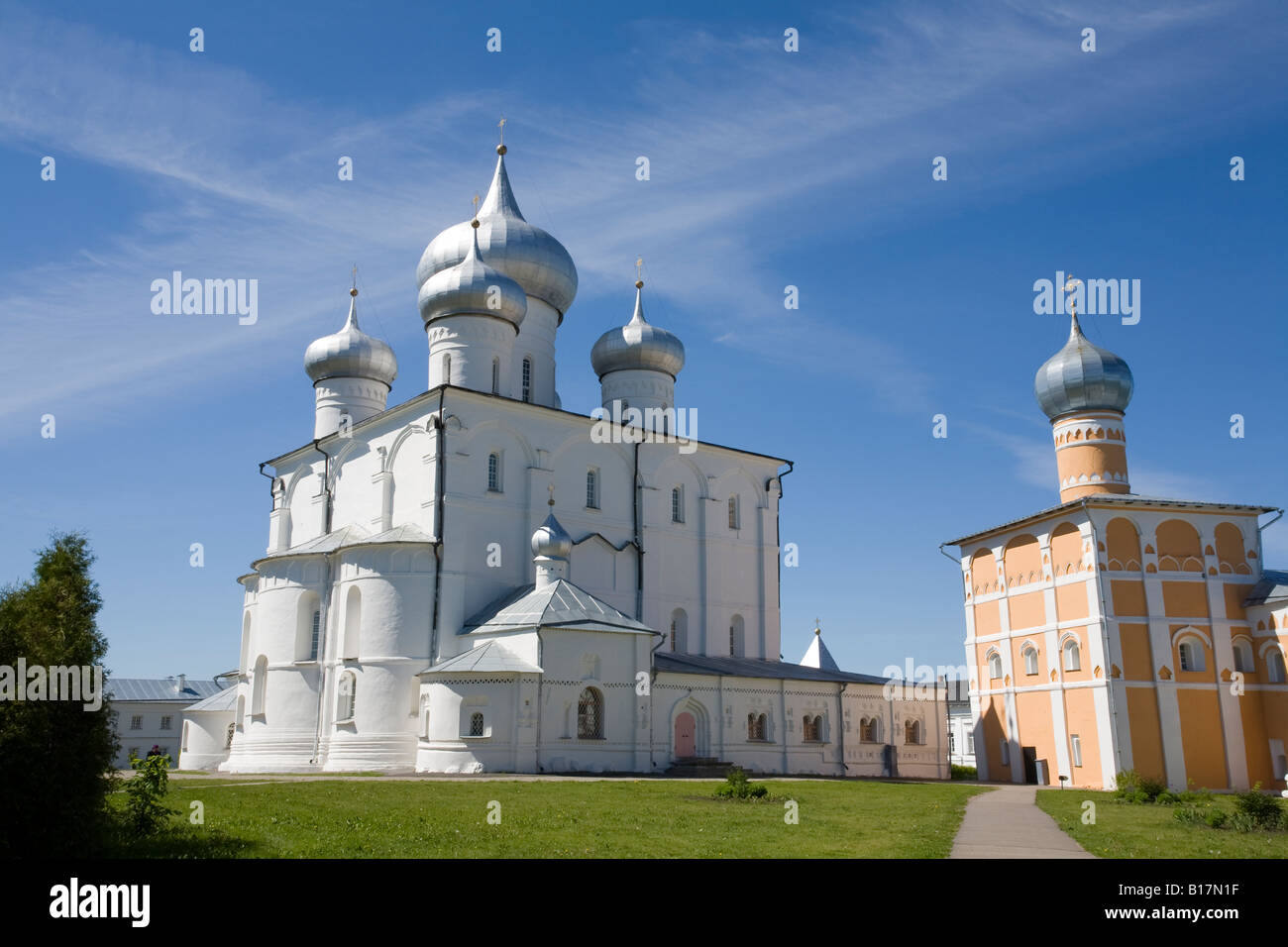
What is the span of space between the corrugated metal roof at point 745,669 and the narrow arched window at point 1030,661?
503 centimetres

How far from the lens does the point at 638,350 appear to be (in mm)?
35656

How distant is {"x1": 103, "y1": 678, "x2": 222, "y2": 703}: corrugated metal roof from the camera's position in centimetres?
5256

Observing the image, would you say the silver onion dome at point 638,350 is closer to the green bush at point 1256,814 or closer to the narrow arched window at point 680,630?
the narrow arched window at point 680,630

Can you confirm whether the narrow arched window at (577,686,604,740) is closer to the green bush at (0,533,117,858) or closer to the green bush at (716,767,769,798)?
the green bush at (716,767,769,798)

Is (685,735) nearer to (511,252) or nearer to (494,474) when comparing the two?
(494,474)

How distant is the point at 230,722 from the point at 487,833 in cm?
2518

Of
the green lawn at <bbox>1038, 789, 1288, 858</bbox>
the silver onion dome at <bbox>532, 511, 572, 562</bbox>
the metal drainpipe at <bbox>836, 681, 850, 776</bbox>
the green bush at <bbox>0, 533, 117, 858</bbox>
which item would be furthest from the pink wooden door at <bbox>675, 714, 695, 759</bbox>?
the green bush at <bbox>0, 533, 117, 858</bbox>

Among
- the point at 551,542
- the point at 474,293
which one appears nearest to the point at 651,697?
the point at 551,542

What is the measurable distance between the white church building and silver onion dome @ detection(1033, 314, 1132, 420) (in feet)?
31.3

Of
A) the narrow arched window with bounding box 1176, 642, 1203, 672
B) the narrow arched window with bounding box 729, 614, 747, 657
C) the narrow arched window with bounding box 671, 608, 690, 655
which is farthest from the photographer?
the narrow arched window with bounding box 729, 614, 747, 657

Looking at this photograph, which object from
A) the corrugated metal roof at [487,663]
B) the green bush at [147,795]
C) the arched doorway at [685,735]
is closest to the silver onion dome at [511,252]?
the corrugated metal roof at [487,663]

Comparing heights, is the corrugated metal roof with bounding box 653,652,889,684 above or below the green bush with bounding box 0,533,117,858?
above

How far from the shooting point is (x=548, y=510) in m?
30.0

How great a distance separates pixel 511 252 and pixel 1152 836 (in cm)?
2630
